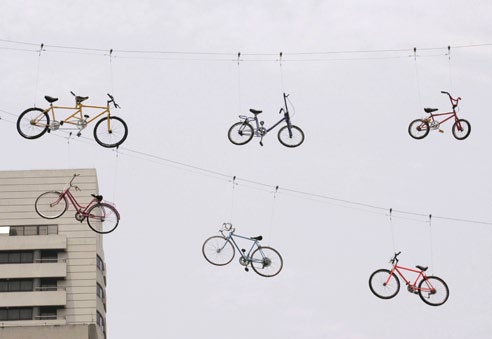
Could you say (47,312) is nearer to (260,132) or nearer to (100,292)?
(100,292)

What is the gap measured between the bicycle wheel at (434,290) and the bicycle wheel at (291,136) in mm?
9271

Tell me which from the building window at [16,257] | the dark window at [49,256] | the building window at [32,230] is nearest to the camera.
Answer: the building window at [16,257]

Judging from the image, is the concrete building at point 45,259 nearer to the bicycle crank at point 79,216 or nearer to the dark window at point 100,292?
the dark window at point 100,292

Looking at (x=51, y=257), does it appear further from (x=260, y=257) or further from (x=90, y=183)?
(x=260, y=257)

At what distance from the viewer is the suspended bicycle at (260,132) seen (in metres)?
56.5

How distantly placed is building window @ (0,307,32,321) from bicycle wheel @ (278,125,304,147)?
76186 millimetres

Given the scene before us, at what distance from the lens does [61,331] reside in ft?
318

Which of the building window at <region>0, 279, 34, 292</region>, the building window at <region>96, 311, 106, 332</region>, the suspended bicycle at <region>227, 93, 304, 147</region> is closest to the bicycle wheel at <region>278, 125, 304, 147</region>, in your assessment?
the suspended bicycle at <region>227, 93, 304, 147</region>

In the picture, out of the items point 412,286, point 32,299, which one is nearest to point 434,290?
point 412,286

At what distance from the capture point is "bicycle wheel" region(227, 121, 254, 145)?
5681 cm

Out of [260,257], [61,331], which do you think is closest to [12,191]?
[61,331]

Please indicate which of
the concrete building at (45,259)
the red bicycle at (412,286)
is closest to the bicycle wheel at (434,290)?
the red bicycle at (412,286)

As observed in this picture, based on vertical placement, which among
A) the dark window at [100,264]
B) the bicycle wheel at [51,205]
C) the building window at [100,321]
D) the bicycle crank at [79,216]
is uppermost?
the dark window at [100,264]

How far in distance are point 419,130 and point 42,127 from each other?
18942mm
